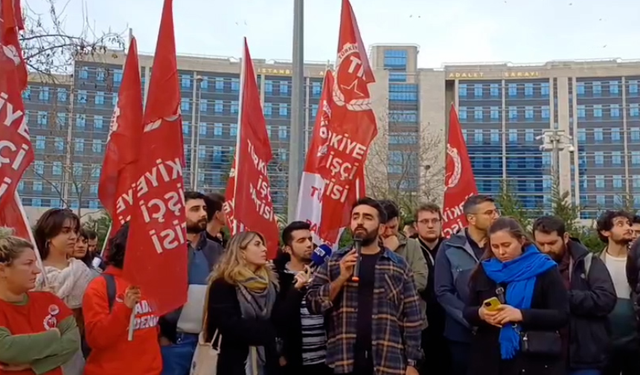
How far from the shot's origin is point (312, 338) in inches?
203

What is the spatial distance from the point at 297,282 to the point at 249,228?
1.15m

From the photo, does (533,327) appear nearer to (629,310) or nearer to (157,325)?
(629,310)

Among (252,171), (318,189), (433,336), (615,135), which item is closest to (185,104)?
(615,135)

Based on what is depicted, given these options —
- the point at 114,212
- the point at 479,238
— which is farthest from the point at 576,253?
the point at 114,212

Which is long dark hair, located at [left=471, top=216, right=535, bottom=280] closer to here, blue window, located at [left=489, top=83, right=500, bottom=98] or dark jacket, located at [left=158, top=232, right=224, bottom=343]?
dark jacket, located at [left=158, top=232, right=224, bottom=343]

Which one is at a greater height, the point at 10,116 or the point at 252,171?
the point at 10,116

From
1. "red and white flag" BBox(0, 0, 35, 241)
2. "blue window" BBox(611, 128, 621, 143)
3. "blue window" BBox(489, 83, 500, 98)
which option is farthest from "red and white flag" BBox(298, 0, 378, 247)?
"blue window" BBox(611, 128, 621, 143)

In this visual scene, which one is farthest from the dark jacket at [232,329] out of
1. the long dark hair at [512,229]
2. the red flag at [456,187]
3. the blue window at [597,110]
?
the blue window at [597,110]

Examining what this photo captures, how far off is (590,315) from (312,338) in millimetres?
2004

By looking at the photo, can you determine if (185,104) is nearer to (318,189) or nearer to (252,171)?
(318,189)

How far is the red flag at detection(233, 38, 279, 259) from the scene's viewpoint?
6.07 meters

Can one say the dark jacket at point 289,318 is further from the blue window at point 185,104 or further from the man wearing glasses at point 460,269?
the blue window at point 185,104

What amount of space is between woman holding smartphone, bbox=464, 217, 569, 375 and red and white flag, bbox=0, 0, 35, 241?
9.45 ft

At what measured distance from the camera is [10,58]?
4.31 meters
